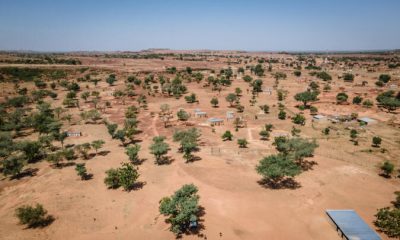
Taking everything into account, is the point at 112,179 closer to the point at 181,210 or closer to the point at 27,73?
the point at 181,210

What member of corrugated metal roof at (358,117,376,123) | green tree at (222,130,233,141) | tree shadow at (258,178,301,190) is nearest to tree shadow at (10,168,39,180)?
green tree at (222,130,233,141)

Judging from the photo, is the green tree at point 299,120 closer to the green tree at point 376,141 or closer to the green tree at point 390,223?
the green tree at point 376,141

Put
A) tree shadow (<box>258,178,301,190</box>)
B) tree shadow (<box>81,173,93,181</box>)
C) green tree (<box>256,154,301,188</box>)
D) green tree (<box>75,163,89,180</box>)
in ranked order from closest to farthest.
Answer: green tree (<box>256,154,301,188</box>) < tree shadow (<box>258,178,301,190</box>) < green tree (<box>75,163,89,180</box>) < tree shadow (<box>81,173,93,181</box>)

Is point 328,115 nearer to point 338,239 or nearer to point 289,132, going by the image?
point 289,132

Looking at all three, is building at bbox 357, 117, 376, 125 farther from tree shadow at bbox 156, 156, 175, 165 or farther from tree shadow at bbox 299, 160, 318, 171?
tree shadow at bbox 156, 156, 175, 165

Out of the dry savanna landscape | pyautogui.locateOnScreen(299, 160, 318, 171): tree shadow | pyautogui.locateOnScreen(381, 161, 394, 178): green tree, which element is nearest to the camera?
the dry savanna landscape

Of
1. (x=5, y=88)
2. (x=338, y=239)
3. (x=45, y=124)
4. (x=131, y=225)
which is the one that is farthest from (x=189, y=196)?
(x=5, y=88)
